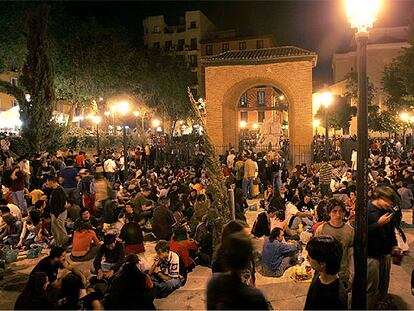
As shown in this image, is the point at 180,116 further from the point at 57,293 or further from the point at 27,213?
the point at 57,293

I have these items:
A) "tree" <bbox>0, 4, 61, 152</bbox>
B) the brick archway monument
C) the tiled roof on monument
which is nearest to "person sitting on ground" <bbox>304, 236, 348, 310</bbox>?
the brick archway monument

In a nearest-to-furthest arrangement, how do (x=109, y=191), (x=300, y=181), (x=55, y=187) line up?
(x=55, y=187), (x=109, y=191), (x=300, y=181)

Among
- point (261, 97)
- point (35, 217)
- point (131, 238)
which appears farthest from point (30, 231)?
point (261, 97)

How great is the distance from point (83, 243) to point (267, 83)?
18466 millimetres

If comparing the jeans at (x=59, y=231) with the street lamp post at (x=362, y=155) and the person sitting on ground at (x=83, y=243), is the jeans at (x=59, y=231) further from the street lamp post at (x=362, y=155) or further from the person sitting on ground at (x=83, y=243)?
the street lamp post at (x=362, y=155)

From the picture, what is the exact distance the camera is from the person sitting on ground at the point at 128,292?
4.93 m

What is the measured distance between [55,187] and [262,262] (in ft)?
16.5

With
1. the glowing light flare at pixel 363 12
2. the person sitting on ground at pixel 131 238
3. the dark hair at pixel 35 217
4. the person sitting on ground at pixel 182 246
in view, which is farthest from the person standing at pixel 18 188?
the glowing light flare at pixel 363 12

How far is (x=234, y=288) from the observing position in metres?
3.30

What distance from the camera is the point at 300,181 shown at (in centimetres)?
1352

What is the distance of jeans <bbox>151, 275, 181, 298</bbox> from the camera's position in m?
6.59

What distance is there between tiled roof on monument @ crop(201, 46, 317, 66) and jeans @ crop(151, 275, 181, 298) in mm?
18914

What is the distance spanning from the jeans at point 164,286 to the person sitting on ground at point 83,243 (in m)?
2.24

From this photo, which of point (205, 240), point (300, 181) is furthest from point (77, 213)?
point (300, 181)
